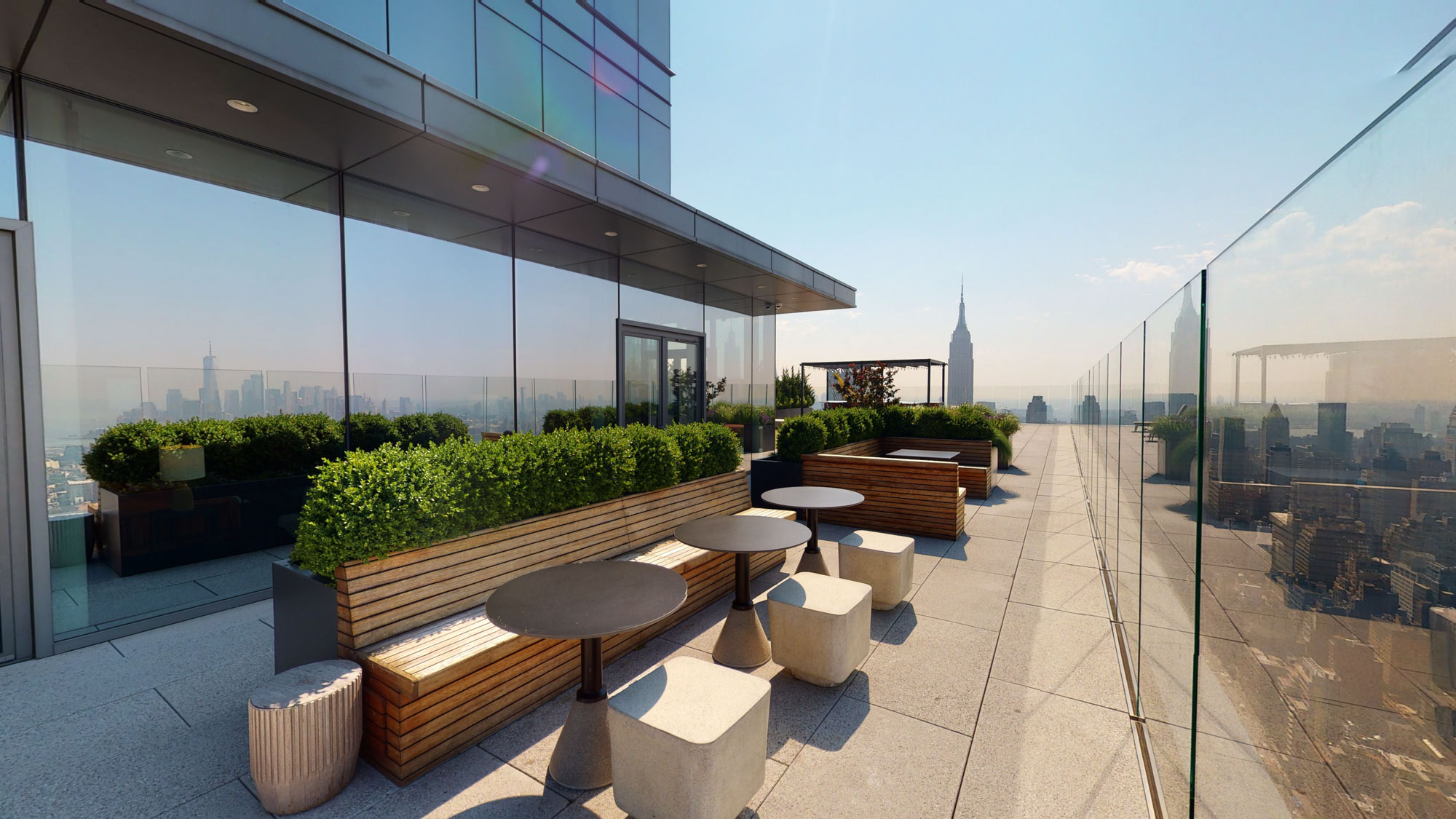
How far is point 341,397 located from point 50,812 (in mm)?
4130

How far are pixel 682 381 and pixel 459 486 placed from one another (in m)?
7.21

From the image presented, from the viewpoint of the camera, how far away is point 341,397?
6023mm

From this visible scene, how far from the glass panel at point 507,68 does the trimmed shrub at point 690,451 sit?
5.86 m

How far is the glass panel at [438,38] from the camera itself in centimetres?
689

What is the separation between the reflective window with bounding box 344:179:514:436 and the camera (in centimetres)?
611

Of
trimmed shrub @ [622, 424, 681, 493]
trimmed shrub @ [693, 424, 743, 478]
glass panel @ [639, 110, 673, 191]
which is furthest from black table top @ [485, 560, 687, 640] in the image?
glass panel @ [639, 110, 673, 191]

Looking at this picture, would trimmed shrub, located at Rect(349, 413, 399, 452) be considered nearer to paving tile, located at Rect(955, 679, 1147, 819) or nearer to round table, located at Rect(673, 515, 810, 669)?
round table, located at Rect(673, 515, 810, 669)

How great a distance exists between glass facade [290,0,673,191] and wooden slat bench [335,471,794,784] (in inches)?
210

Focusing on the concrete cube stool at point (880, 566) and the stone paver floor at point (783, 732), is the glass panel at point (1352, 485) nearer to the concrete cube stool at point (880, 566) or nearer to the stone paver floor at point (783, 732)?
the stone paver floor at point (783, 732)

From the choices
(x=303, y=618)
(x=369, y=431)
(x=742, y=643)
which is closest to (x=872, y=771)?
(x=742, y=643)

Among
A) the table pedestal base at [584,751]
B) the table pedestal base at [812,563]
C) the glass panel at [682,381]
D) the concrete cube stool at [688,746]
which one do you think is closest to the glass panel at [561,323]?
the glass panel at [682,381]

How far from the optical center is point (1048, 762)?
2.94 m

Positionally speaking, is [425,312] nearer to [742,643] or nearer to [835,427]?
[742,643]

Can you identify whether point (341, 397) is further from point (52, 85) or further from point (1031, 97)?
point (1031, 97)
